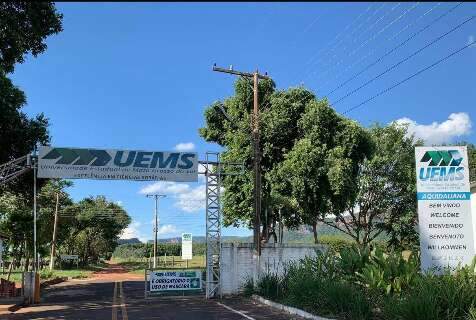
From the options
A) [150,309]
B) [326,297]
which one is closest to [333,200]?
[150,309]

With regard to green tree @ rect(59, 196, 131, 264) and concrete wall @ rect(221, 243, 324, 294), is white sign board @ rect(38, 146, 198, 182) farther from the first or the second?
green tree @ rect(59, 196, 131, 264)

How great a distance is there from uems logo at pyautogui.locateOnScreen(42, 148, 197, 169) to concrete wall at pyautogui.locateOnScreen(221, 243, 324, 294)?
3941 mm

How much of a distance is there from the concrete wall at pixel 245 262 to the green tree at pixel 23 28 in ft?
39.9

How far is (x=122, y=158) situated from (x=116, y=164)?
0.33 metres

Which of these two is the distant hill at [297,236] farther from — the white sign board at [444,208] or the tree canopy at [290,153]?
the white sign board at [444,208]

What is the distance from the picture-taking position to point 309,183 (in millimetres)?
27609

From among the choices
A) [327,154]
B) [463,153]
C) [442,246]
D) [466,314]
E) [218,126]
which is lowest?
[466,314]

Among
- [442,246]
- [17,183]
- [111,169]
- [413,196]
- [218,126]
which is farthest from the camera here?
[413,196]

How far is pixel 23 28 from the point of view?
1366 cm

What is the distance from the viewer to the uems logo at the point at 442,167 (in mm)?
14008

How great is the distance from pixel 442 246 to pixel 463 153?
236 cm

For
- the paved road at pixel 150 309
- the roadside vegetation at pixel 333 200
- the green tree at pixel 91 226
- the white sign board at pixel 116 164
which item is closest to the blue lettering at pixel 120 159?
the white sign board at pixel 116 164

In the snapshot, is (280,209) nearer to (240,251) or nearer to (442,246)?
(240,251)

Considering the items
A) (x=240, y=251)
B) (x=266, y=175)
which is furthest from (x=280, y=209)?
(x=240, y=251)
